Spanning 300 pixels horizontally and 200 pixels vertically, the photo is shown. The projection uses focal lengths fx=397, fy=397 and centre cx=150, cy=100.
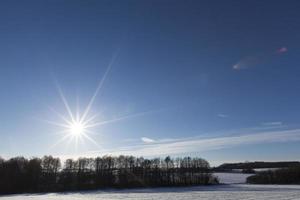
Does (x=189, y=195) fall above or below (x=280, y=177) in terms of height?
below

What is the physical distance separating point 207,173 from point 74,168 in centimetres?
4843

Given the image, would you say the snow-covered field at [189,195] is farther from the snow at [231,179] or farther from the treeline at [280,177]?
the snow at [231,179]

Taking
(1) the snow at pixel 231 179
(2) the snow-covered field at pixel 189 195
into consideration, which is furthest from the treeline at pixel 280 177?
(2) the snow-covered field at pixel 189 195

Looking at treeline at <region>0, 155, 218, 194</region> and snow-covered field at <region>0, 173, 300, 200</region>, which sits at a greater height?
treeline at <region>0, 155, 218, 194</region>

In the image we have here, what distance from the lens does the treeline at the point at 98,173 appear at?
105050 millimetres

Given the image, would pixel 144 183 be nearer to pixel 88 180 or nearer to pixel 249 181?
pixel 88 180

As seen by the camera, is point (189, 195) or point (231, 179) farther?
point (231, 179)

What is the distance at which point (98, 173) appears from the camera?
128875 mm

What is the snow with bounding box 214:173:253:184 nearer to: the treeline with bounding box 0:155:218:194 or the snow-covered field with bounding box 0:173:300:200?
the treeline with bounding box 0:155:218:194

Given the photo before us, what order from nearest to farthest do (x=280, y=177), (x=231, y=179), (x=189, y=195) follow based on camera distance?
1. (x=189, y=195)
2. (x=280, y=177)
3. (x=231, y=179)

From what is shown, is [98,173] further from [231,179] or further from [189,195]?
[189,195]

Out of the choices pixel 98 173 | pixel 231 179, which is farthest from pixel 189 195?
pixel 231 179

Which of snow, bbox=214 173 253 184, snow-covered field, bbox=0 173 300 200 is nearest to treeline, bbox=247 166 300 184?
snow, bbox=214 173 253 184

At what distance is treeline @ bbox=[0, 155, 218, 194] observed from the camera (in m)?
105
